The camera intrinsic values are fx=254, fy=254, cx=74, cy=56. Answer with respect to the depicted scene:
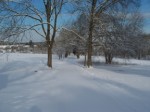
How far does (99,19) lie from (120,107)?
1303 cm

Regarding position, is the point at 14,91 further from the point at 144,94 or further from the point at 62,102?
the point at 144,94

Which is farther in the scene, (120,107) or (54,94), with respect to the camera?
(54,94)


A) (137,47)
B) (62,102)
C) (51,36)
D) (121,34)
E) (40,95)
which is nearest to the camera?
(62,102)

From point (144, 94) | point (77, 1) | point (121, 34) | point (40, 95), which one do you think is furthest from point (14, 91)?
point (121, 34)

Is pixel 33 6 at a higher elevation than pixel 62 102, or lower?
higher

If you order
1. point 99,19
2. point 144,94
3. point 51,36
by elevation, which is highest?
point 99,19

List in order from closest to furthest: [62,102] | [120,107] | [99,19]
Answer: [120,107] < [62,102] < [99,19]

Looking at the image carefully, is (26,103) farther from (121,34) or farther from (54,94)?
(121,34)

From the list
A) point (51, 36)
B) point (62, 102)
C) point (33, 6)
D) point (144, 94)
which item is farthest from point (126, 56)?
point (62, 102)

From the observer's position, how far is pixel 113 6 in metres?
20.1

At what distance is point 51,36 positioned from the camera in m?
17.6

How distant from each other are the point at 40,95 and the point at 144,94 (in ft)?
11.8

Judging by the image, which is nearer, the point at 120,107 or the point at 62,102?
the point at 120,107

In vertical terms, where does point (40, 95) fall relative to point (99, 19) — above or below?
below
